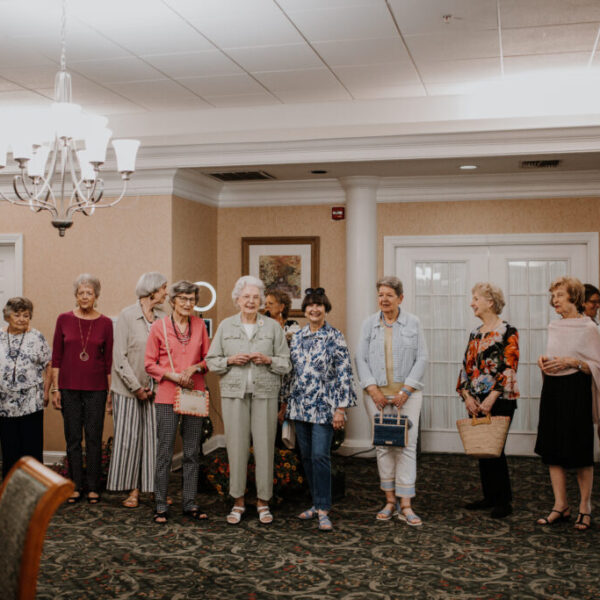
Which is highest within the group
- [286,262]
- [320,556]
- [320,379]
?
[286,262]

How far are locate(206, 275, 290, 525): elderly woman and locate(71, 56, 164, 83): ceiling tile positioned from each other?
1.56 m

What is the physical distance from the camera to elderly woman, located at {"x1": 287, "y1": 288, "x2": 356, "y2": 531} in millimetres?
4473

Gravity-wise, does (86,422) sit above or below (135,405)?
below

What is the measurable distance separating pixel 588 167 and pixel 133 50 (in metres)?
3.88

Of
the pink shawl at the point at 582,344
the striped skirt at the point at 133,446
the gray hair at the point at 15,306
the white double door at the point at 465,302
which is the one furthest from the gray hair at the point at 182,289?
the white double door at the point at 465,302

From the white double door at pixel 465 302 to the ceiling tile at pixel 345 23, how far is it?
9.41ft

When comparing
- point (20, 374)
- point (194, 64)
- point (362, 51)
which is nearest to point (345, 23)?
point (362, 51)

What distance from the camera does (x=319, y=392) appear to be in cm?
447

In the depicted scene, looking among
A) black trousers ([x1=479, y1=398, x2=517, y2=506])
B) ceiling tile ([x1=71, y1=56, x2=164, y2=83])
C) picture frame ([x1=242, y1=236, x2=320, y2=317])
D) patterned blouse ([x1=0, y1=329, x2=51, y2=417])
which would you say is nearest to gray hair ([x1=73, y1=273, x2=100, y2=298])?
patterned blouse ([x1=0, y1=329, x2=51, y2=417])

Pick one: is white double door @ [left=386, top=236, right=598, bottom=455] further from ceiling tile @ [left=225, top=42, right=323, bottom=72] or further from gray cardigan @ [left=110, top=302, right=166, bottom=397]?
gray cardigan @ [left=110, top=302, right=166, bottom=397]

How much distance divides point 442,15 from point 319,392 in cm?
222

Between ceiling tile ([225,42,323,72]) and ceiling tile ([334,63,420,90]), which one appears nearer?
ceiling tile ([225,42,323,72])

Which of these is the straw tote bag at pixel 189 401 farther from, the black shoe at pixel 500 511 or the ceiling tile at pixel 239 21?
the black shoe at pixel 500 511

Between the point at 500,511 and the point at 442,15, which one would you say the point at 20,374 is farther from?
the point at 442,15
